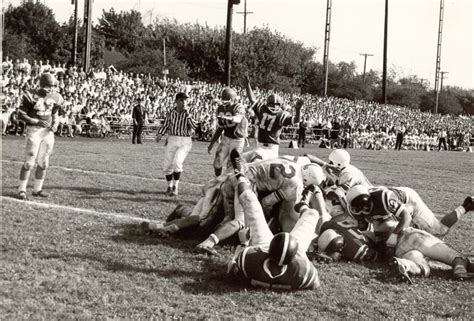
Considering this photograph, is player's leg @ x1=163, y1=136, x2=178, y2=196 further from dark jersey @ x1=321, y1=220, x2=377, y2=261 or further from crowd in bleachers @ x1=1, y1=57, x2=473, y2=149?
crowd in bleachers @ x1=1, y1=57, x2=473, y2=149

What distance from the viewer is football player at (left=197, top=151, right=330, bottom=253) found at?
7.04 metres

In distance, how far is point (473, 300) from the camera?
597 centimetres

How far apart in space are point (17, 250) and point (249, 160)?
3.89 m

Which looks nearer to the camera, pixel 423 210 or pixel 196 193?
pixel 423 210

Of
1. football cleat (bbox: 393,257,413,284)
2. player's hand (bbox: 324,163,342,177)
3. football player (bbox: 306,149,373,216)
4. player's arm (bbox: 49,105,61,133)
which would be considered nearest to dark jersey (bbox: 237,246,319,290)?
football cleat (bbox: 393,257,413,284)

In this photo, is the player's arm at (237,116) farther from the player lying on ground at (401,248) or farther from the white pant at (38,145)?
the player lying on ground at (401,248)

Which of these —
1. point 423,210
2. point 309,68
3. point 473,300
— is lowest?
point 473,300

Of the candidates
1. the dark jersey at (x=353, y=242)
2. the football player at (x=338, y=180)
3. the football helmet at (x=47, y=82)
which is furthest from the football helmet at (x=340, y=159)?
the football helmet at (x=47, y=82)

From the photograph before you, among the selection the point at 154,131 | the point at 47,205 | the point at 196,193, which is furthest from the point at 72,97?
the point at 47,205

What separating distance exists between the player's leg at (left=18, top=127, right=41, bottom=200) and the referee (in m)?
2.68

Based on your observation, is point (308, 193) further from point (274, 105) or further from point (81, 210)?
point (274, 105)

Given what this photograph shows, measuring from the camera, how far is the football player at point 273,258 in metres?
5.40

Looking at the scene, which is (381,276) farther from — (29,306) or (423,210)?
(29,306)

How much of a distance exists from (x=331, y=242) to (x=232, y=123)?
4.99m
